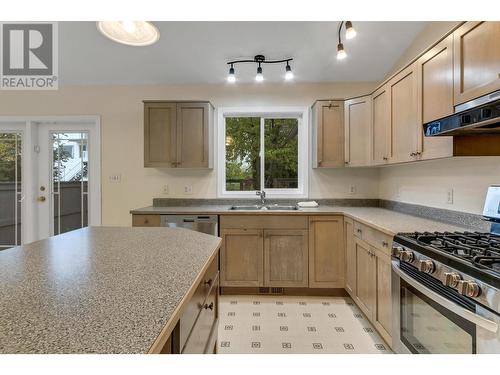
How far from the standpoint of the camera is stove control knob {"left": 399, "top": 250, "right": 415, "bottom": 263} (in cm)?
160

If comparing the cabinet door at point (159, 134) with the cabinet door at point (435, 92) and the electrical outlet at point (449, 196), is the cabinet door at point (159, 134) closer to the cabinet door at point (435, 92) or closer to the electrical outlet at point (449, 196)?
the cabinet door at point (435, 92)

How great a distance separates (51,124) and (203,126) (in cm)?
214

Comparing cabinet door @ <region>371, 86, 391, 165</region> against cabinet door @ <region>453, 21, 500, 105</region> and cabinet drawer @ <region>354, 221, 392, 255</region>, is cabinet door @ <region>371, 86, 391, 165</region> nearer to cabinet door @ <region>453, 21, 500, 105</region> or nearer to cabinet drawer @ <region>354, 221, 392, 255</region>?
cabinet drawer @ <region>354, 221, 392, 255</region>

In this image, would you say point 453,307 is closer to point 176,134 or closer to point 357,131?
point 357,131

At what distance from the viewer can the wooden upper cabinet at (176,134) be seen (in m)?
3.30

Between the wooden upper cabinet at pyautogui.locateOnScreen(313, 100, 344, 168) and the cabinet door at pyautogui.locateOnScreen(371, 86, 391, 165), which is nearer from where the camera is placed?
the cabinet door at pyautogui.locateOnScreen(371, 86, 391, 165)

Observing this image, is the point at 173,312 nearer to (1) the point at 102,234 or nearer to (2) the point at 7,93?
(1) the point at 102,234

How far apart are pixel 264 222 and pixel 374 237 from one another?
1148 millimetres

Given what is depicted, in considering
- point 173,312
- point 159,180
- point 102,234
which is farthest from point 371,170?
point 173,312

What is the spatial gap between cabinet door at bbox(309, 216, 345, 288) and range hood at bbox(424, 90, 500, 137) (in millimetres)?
1456

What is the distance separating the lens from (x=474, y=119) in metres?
1.40

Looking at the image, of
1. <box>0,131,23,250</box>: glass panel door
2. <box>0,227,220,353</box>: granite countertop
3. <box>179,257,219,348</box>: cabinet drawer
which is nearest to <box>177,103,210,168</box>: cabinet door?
<box>0,227,220,353</box>: granite countertop

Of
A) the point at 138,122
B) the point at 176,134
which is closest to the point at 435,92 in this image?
the point at 176,134
